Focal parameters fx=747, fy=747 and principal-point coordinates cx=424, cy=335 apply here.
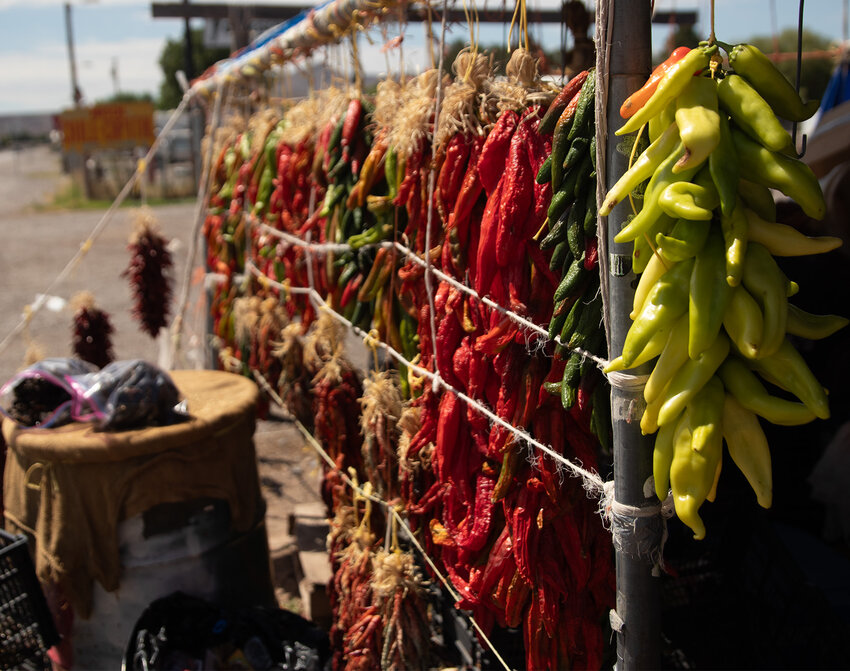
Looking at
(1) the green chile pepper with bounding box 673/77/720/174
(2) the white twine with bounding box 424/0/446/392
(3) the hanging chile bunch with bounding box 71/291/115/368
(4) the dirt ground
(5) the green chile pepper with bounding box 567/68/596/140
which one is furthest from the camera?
(4) the dirt ground

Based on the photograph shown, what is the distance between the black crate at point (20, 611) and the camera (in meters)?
2.87

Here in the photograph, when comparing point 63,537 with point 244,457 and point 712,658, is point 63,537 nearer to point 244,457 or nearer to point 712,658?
point 244,457

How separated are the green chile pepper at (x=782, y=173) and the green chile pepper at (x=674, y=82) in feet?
0.39

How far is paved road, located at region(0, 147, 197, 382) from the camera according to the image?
887 centimetres

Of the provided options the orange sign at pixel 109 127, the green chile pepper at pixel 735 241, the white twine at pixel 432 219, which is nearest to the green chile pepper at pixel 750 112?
the green chile pepper at pixel 735 241

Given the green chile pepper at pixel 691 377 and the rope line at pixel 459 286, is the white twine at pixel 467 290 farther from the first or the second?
the green chile pepper at pixel 691 377

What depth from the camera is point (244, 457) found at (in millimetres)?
3215

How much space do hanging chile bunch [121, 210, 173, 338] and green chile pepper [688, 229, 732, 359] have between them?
3953mm

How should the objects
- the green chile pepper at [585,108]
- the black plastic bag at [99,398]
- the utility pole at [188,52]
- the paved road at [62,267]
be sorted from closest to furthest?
the green chile pepper at [585,108] → the black plastic bag at [99,398] → the utility pole at [188,52] → the paved road at [62,267]

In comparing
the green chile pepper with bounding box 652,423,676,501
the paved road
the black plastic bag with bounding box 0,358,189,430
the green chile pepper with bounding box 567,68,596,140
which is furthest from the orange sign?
the green chile pepper with bounding box 652,423,676,501

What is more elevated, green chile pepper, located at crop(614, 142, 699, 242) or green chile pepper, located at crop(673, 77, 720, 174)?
green chile pepper, located at crop(673, 77, 720, 174)

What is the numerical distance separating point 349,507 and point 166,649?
823 mm

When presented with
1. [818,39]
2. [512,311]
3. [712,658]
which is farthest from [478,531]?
[818,39]

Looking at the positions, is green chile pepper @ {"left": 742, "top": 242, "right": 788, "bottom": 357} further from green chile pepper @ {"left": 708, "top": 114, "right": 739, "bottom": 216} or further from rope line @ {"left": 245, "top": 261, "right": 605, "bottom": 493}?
rope line @ {"left": 245, "top": 261, "right": 605, "bottom": 493}
